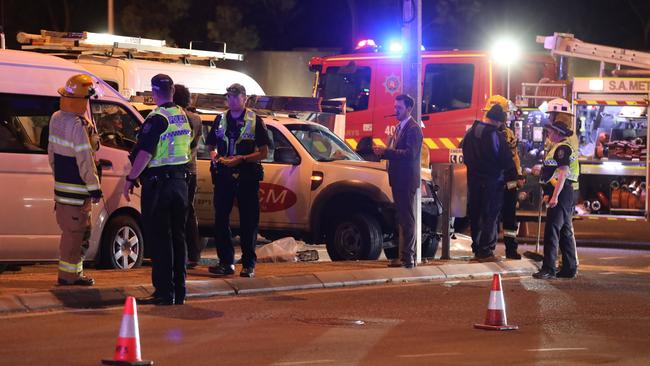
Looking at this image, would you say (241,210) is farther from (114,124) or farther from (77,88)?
(77,88)

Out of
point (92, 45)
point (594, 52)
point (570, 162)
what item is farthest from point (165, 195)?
point (594, 52)

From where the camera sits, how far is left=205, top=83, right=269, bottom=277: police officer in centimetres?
1265

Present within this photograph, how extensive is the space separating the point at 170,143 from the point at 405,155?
3595mm

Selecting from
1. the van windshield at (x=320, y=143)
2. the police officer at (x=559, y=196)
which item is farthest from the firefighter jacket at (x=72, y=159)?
the police officer at (x=559, y=196)

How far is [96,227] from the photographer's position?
1323 cm

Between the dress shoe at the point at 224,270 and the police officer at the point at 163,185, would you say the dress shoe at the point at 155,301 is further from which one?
the dress shoe at the point at 224,270

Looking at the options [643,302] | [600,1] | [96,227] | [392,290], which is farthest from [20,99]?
[600,1]

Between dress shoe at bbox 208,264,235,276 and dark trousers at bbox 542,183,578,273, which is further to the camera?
dark trousers at bbox 542,183,578,273

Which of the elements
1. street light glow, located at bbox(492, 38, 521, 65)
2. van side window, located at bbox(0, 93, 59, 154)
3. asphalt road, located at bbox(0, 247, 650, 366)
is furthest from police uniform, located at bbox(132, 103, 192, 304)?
street light glow, located at bbox(492, 38, 521, 65)

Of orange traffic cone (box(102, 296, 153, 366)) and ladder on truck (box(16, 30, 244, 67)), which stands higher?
ladder on truck (box(16, 30, 244, 67))

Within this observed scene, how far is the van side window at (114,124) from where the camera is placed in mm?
13625

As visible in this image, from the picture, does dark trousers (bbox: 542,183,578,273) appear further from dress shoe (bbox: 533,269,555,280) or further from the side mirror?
the side mirror

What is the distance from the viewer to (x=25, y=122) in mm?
12852

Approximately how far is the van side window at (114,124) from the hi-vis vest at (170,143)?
2691 millimetres
